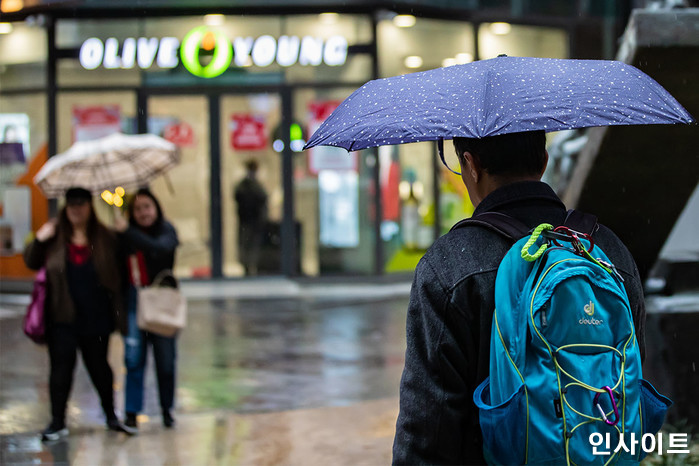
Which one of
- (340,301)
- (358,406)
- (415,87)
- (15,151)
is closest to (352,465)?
(358,406)

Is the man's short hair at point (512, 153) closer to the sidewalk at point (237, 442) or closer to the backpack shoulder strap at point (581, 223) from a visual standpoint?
the backpack shoulder strap at point (581, 223)

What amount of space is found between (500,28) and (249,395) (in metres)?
12.0

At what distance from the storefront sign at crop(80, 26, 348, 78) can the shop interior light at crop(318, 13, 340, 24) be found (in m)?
0.32

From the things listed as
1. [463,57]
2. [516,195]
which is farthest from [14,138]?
[516,195]

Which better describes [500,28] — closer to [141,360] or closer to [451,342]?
[141,360]

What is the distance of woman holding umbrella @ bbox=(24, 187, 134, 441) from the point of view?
7199 mm

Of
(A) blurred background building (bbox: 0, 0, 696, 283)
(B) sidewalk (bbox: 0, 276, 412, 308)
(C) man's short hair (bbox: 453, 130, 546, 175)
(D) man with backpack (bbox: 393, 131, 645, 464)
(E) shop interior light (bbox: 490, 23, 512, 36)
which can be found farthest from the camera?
(E) shop interior light (bbox: 490, 23, 512, 36)

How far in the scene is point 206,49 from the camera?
17.5 metres

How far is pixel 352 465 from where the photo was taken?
20.0 ft

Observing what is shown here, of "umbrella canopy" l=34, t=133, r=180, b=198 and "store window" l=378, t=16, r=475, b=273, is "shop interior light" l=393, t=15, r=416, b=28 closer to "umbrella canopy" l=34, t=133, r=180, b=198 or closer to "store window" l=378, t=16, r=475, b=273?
"store window" l=378, t=16, r=475, b=273

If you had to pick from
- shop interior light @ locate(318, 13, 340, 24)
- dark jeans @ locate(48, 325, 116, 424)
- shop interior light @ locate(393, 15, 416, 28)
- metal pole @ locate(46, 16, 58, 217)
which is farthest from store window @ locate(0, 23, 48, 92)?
dark jeans @ locate(48, 325, 116, 424)

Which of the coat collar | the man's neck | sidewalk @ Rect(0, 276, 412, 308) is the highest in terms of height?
the man's neck

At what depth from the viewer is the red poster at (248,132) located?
17.7m

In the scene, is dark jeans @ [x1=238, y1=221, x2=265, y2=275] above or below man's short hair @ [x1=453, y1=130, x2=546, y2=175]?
below
